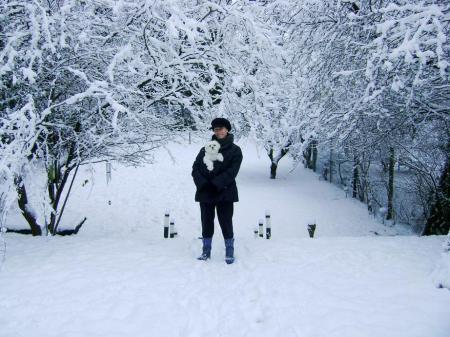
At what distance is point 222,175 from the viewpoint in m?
5.42

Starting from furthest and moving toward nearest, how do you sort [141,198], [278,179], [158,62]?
[278,179] < [141,198] < [158,62]

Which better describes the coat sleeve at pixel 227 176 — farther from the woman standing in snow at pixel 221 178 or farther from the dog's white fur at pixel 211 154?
the dog's white fur at pixel 211 154

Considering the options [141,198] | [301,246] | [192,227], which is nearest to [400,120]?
[301,246]

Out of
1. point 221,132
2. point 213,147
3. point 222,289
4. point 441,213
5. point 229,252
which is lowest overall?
point 441,213

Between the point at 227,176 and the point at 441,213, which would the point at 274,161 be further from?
the point at 227,176

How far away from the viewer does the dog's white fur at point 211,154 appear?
5.53 meters

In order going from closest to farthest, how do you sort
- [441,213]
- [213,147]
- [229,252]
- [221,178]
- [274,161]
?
[221,178] < [213,147] < [229,252] < [441,213] < [274,161]

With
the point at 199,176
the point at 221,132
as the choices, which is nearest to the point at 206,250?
the point at 199,176

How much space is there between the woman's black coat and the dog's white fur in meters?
0.06

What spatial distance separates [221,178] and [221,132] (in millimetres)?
706

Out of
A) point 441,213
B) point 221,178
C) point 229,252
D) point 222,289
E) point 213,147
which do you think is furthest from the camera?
point 441,213

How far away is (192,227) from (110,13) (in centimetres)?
932

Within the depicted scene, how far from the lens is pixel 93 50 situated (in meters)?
6.21

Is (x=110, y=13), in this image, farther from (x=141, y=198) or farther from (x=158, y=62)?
(x=141, y=198)
